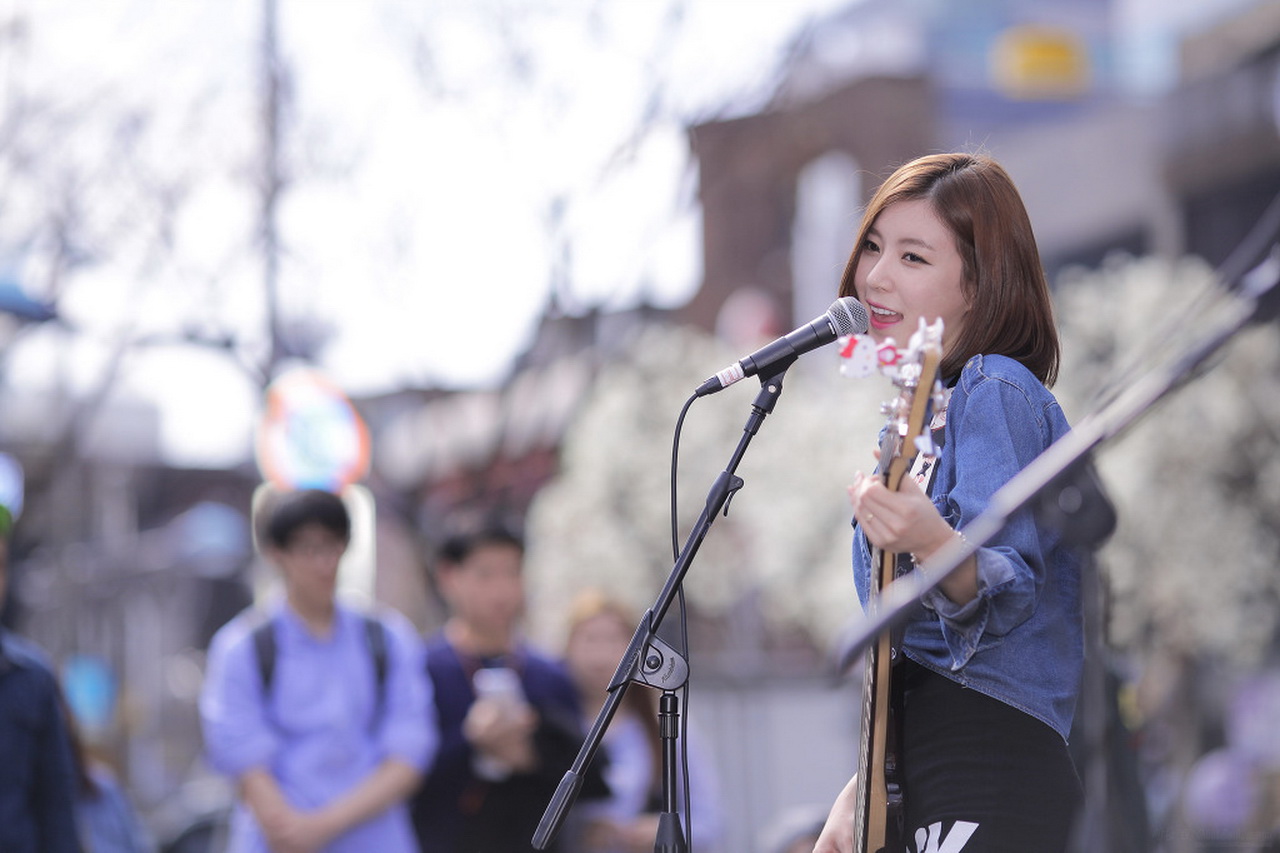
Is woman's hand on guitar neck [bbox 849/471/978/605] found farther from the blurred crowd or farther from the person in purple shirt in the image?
the person in purple shirt

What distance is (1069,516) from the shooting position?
1.87 meters

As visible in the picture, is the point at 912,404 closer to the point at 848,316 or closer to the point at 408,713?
the point at 848,316

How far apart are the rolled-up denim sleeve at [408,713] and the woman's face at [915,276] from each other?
2617 mm

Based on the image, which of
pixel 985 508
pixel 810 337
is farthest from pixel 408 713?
pixel 985 508

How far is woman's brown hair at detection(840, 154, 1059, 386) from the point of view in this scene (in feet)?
7.66

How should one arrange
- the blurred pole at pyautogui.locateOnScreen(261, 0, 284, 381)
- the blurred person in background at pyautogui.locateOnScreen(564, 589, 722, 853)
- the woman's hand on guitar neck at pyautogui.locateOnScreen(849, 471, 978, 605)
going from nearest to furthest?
the woman's hand on guitar neck at pyautogui.locateOnScreen(849, 471, 978, 605), the blurred person in background at pyautogui.locateOnScreen(564, 589, 722, 853), the blurred pole at pyautogui.locateOnScreen(261, 0, 284, 381)

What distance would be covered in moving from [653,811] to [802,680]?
681 centimetres

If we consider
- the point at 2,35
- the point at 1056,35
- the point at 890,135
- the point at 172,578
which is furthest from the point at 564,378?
the point at 1056,35

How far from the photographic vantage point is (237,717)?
447 centimetres

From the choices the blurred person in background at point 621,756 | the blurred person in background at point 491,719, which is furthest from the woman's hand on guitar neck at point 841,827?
the blurred person in background at point 621,756

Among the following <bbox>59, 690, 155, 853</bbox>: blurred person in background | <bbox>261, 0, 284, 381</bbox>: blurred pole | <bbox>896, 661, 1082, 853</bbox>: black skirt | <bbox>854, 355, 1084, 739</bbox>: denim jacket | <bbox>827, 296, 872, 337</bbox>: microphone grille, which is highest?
<bbox>261, 0, 284, 381</bbox>: blurred pole

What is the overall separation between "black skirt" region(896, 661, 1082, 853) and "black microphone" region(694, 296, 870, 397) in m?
0.58

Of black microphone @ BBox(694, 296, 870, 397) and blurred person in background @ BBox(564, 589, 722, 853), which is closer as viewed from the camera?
black microphone @ BBox(694, 296, 870, 397)

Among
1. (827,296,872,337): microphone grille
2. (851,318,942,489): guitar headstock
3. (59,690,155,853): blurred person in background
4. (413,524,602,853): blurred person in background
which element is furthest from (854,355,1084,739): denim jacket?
(59,690,155,853): blurred person in background
